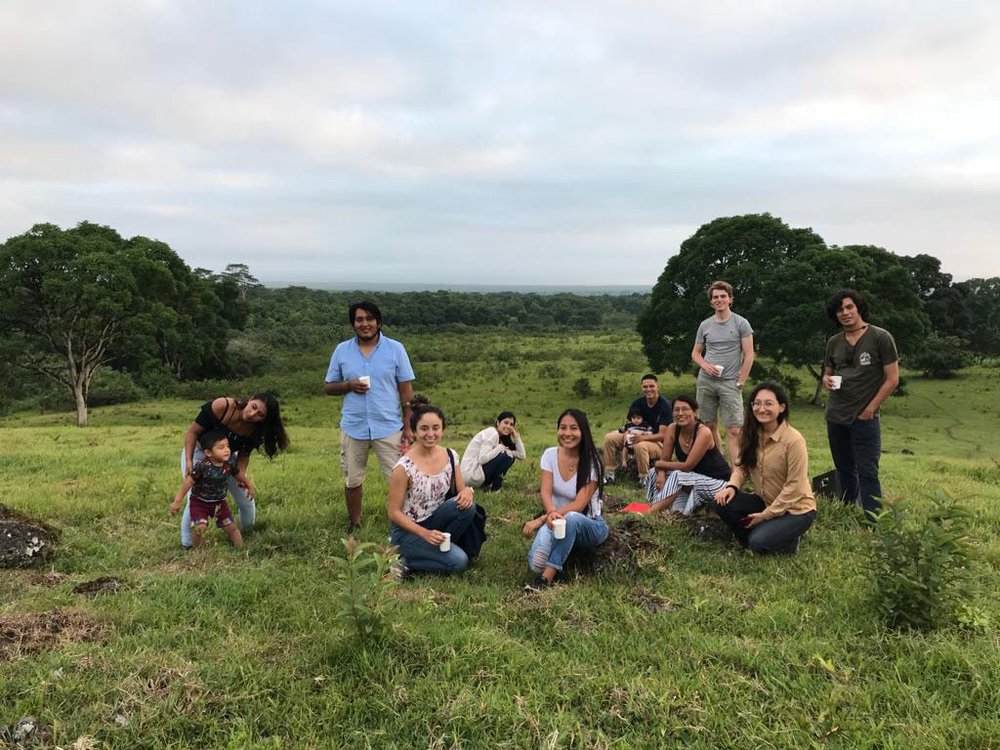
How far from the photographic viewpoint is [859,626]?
3662 millimetres

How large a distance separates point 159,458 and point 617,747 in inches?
377

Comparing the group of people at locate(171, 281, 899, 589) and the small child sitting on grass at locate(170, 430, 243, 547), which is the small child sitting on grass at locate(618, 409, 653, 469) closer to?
the group of people at locate(171, 281, 899, 589)

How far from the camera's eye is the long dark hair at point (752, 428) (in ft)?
16.3

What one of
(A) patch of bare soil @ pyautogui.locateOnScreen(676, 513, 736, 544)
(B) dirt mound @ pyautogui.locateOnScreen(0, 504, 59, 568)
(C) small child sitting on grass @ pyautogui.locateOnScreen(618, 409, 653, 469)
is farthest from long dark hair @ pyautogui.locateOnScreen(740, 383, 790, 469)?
(B) dirt mound @ pyautogui.locateOnScreen(0, 504, 59, 568)

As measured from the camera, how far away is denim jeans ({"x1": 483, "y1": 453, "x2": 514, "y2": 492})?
287 inches

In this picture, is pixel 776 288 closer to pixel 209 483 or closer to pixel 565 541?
pixel 565 541

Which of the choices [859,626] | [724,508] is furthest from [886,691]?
[724,508]

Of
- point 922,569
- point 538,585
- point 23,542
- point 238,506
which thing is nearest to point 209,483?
point 238,506

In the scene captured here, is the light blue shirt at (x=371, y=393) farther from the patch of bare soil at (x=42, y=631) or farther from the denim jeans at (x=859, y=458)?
the denim jeans at (x=859, y=458)

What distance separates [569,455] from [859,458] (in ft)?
9.38

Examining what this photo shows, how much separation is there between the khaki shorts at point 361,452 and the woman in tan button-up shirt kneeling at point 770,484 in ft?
9.44

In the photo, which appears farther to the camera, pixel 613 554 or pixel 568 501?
pixel 568 501

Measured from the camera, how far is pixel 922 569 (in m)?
3.55

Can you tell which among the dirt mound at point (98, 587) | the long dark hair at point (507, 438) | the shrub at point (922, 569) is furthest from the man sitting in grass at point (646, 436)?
the dirt mound at point (98, 587)
